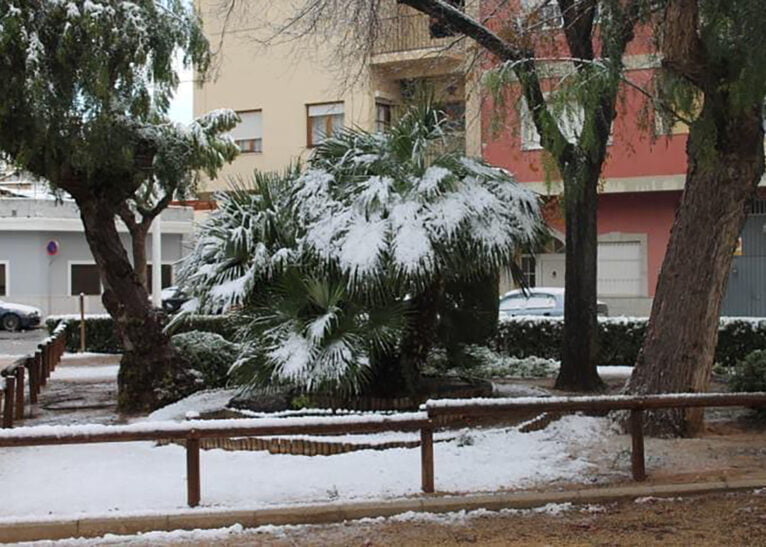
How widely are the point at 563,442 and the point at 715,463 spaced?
4.85 feet

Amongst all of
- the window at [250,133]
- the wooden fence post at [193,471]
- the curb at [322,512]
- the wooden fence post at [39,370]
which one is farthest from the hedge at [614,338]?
the window at [250,133]

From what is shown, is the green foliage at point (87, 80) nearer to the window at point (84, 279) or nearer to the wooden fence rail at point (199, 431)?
the wooden fence rail at point (199, 431)

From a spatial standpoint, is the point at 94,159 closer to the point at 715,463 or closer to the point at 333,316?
the point at 333,316

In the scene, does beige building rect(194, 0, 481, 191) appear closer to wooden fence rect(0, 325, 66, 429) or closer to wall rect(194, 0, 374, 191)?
wall rect(194, 0, 374, 191)

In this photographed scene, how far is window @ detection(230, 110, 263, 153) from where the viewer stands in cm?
2866

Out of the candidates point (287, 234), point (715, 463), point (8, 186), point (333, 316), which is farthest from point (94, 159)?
point (8, 186)

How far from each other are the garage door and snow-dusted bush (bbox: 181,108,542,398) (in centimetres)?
1323

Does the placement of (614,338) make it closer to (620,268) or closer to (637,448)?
(620,268)

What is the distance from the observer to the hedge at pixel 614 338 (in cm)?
1733

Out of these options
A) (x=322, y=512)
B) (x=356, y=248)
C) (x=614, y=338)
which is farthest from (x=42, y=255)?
(x=322, y=512)

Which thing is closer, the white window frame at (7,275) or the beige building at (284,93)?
the beige building at (284,93)

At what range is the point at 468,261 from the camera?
11.4 m

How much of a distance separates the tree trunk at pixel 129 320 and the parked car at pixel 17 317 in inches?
901

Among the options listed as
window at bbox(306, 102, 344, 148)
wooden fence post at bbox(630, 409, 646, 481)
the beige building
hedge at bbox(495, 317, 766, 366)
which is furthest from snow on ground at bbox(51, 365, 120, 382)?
A: wooden fence post at bbox(630, 409, 646, 481)
